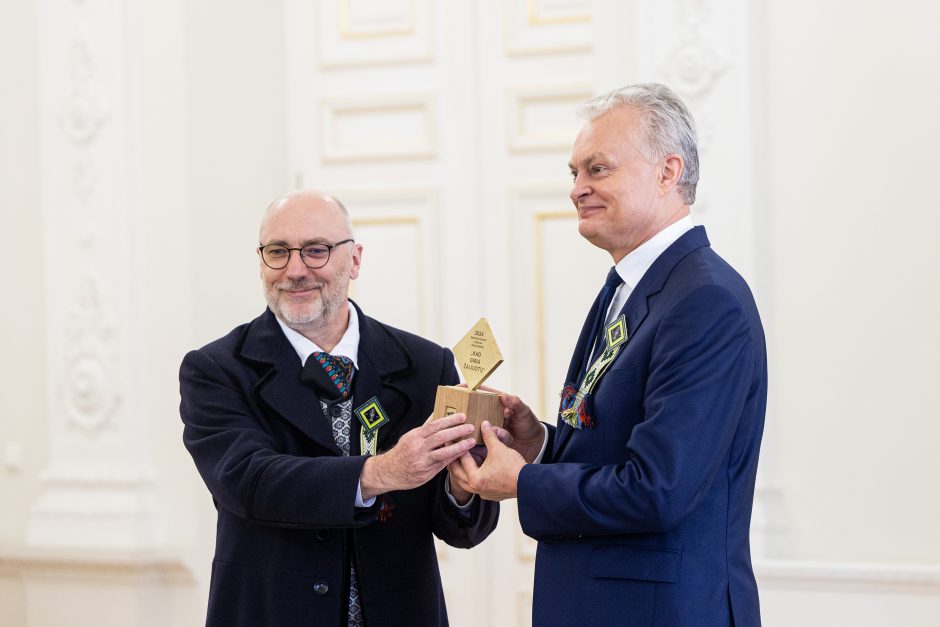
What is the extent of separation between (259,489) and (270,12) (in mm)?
2690

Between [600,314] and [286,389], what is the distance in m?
0.71

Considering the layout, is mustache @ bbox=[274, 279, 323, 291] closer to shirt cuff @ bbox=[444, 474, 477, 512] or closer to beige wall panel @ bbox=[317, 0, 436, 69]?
shirt cuff @ bbox=[444, 474, 477, 512]

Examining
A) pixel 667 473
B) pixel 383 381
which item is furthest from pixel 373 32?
pixel 667 473

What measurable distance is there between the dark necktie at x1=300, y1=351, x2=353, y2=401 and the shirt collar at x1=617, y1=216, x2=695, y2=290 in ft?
2.29

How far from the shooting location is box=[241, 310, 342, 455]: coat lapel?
2395mm

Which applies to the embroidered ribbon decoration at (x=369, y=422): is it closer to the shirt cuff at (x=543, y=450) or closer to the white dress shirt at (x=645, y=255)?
the shirt cuff at (x=543, y=450)

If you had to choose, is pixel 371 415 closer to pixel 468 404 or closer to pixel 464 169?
pixel 468 404

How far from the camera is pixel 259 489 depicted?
2.29 metres

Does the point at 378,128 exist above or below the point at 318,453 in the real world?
above

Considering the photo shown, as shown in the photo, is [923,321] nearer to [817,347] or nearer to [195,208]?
[817,347]

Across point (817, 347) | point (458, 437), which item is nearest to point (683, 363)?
point (458, 437)

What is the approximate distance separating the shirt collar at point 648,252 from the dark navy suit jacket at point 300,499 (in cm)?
63

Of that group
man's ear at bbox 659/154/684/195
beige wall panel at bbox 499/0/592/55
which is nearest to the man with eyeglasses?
man's ear at bbox 659/154/684/195

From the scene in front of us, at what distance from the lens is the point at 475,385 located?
90.4 inches
